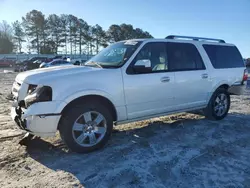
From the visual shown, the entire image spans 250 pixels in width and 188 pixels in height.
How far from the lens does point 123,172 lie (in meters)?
3.51

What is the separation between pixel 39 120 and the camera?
3.75 m

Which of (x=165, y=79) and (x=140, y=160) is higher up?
(x=165, y=79)

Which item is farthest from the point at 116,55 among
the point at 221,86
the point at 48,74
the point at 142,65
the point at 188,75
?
the point at 221,86

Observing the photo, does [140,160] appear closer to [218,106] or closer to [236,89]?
[218,106]

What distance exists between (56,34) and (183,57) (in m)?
67.9

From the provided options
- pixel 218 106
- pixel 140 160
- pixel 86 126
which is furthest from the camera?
pixel 218 106

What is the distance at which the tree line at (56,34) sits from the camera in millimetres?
65812

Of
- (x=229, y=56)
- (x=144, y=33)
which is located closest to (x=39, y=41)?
(x=144, y=33)

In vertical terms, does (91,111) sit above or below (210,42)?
below

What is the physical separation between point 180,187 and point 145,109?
194 cm

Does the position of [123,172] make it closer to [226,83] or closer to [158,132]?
[158,132]

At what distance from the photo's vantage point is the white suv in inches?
151

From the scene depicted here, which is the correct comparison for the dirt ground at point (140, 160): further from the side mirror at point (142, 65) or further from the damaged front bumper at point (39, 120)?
the side mirror at point (142, 65)

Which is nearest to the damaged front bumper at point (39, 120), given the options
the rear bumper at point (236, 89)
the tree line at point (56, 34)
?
the rear bumper at point (236, 89)
